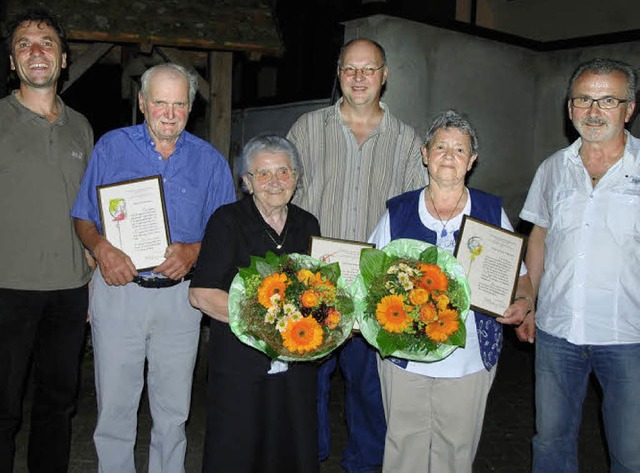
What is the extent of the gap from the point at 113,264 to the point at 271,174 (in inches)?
41.6

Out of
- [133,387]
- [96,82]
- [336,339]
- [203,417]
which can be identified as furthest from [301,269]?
[96,82]

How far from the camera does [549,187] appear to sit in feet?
12.4

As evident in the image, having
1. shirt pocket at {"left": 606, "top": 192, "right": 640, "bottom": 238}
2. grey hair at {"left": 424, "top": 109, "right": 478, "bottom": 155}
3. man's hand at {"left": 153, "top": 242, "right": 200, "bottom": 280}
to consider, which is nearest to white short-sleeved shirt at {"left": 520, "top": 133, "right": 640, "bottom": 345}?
shirt pocket at {"left": 606, "top": 192, "right": 640, "bottom": 238}

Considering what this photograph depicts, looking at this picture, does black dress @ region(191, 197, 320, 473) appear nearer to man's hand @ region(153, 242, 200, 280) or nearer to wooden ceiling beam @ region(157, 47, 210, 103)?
man's hand @ region(153, 242, 200, 280)

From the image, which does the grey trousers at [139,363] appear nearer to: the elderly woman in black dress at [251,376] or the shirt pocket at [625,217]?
the elderly woman in black dress at [251,376]

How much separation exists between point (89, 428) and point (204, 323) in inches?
88.4

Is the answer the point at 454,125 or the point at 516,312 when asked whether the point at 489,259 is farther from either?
the point at 454,125

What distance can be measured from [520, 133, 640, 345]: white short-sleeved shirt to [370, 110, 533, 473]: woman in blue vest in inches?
9.6

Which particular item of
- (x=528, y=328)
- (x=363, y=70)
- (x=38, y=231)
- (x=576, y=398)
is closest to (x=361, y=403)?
(x=528, y=328)

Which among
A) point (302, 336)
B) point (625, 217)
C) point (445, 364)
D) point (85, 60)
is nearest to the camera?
point (302, 336)

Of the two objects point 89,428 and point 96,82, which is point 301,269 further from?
point 96,82

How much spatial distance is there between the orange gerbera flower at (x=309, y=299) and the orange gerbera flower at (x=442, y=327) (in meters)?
0.56

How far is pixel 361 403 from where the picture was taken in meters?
4.53

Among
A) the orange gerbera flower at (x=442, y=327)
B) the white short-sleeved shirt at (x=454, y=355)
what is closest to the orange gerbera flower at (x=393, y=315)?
the orange gerbera flower at (x=442, y=327)
